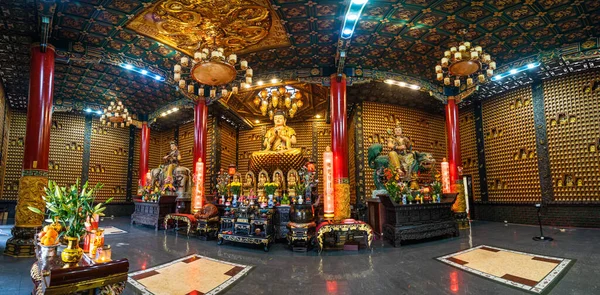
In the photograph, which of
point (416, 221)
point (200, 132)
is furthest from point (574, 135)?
point (200, 132)

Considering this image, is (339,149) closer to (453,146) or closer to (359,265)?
(359,265)

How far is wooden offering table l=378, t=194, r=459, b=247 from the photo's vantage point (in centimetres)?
736

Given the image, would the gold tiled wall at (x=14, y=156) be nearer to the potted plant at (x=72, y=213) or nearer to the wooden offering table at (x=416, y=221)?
the potted plant at (x=72, y=213)

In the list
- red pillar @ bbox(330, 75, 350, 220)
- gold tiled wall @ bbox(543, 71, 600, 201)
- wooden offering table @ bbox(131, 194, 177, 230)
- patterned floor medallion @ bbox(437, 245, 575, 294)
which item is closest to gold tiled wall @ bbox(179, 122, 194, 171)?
wooden offering table @ bbox(131, 194, 177, 230)

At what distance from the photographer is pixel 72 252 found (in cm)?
289

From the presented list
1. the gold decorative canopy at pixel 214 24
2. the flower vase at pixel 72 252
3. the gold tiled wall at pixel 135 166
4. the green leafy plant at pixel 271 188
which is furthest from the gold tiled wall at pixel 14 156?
the flower vase at pixel 72 252

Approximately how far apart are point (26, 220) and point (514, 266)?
992cm

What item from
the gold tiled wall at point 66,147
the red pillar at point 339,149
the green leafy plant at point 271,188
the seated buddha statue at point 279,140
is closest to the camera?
the green leafy plant at point 271,188

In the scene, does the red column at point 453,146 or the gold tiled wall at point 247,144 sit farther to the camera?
the gold tiled wall at point 247,144

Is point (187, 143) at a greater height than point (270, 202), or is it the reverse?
point (187, 143)

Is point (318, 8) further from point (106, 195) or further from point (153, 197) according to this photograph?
point (106, 195)

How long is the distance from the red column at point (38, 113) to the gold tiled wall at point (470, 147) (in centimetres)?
1537

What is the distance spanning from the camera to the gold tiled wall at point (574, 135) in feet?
33.5

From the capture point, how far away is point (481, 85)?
12109 millimetres
